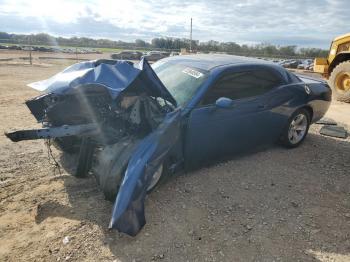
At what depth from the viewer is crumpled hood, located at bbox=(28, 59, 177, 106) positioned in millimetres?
3666

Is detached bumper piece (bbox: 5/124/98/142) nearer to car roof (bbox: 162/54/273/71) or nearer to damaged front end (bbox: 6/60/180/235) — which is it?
damaged front end (bbox: 6/60/180/235)

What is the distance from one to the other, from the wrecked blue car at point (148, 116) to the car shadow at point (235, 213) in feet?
0.75

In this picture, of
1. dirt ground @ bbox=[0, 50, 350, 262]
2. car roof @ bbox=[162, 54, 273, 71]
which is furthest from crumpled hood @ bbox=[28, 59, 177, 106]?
dirt ground @ bbox=[0, 50, 350, 262]

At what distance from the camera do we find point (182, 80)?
4566mm

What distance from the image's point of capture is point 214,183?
4.41m

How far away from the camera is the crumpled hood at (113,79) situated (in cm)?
367

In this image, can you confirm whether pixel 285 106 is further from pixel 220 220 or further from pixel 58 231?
pixel 58 231

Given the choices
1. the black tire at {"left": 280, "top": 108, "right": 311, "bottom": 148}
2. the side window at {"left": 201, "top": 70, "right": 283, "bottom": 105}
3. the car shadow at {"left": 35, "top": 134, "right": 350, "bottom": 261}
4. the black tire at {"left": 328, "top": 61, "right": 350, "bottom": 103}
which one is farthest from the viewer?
the black tire at {"left": 328, "top": 61, "right": 350, "bottom": 103}

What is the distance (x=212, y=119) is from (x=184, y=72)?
33.3 inches

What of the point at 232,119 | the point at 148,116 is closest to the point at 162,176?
the point at 148,116

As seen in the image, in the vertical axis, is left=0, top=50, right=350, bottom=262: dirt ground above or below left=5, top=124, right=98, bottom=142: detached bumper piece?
below

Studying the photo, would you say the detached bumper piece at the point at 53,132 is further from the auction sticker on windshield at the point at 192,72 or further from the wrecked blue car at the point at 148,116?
the auction sticker on windshield at the point at 192,72

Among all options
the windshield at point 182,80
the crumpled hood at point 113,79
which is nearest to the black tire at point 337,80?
the windshield at point 182,80

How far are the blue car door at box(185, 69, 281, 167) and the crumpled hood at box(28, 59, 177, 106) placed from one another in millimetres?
459
